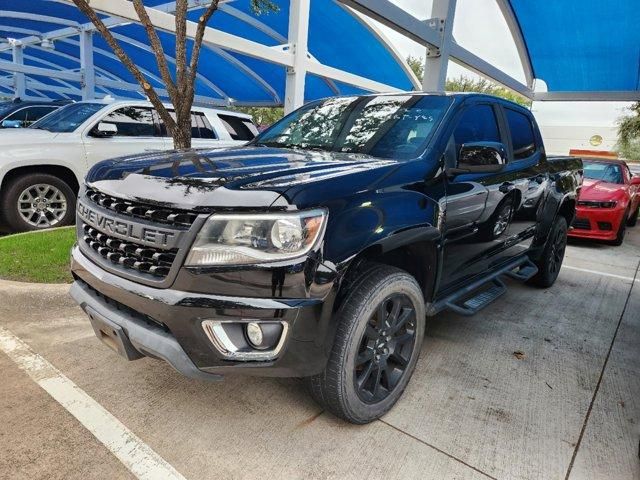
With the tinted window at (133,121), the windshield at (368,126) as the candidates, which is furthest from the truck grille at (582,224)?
the tinted window at (133,121)

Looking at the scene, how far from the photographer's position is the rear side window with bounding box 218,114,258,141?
7273mm

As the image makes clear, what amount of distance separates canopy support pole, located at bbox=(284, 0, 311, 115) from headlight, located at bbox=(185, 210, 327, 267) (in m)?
8.60

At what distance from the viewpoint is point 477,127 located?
124 inches

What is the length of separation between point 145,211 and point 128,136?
507 cm

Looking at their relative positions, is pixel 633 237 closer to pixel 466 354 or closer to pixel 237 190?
pixel 466 354

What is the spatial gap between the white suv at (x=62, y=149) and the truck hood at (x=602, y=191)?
5973mm

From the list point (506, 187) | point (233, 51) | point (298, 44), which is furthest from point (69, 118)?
point (506, 187)

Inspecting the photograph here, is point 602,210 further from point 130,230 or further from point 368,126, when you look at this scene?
point 130,230

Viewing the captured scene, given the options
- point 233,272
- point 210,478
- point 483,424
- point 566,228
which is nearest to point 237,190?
point 233,272

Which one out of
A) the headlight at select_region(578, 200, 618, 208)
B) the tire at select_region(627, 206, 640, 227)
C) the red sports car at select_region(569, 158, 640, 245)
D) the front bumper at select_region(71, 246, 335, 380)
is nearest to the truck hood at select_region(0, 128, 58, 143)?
the front bumper at select_region(71, 246, 335, 380)

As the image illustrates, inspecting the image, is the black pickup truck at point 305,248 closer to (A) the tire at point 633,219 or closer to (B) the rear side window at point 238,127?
(B) the rear side window at point 238,127

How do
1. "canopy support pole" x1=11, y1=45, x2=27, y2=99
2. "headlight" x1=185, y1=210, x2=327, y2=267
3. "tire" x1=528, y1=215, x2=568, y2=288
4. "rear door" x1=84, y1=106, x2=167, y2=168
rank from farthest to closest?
1. "canopy support pole" x1=11, y1=45, x2=27, y2=99
2. "rear door" x1=84, y1=106, x2=167, y2=168
3. "tire" x1=528, y1=215, x2=568, y2=288
4. "headlight" x1=185, y1=210, x2=327, y2=267

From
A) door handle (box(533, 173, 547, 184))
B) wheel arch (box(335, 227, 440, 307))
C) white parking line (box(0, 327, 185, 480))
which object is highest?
door handle (box(533, 173, 547, 184))

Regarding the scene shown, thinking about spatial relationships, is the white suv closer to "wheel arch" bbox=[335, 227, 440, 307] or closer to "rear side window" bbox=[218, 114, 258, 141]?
"rear side window" bbox=[218, 114, 258, 141]
